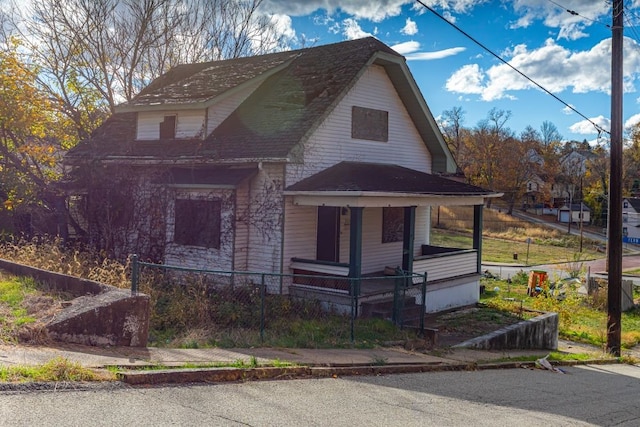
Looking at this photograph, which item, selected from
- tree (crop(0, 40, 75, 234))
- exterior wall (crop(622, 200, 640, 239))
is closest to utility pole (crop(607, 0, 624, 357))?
tree (crop(0, 40, 75, 234))

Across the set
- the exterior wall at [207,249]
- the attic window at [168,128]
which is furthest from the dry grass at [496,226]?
the exterior wall at [207,249]

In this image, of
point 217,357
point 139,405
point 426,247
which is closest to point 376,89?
point 426,247

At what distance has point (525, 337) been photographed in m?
15.2

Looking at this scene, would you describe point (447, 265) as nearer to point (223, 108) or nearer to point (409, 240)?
point (409, 240)

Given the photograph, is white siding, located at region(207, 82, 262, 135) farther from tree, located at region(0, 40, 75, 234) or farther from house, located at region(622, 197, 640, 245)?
house, located at region(622, 197, 640, 245)

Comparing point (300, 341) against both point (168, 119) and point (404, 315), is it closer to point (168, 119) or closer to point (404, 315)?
point (404, 315)

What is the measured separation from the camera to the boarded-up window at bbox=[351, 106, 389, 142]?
17062mm

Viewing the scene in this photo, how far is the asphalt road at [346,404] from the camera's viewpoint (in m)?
5.79

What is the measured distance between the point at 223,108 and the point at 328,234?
15.6 ft

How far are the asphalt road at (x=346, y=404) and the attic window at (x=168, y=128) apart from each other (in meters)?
11.3

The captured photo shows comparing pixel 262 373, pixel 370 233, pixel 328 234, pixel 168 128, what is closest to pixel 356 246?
pixel 328 234

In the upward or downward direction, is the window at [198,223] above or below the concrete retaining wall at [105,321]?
above

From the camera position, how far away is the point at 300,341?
10.4 meters

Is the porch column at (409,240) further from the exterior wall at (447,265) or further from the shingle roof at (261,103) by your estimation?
the shingle roof at (261,103)
